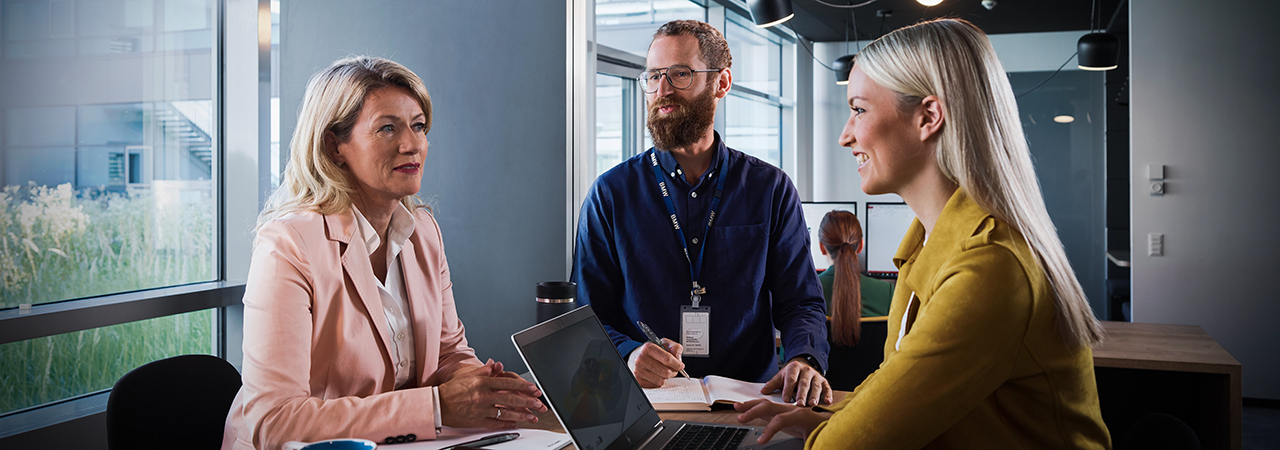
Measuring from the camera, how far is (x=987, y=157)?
103cm

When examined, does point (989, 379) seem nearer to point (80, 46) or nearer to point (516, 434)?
point (516, 434)

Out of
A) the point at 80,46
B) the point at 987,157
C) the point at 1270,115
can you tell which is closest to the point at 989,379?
the point at 987,157

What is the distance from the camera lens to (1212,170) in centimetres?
518

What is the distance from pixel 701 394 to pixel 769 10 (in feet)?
11.5

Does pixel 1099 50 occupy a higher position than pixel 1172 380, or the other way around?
pixel 1099 50

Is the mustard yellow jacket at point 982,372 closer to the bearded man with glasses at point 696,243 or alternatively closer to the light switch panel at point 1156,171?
the bearded man with glasses at point 696,243

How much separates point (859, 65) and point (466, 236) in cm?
208

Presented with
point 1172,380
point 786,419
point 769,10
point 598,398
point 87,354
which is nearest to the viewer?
point 786,419

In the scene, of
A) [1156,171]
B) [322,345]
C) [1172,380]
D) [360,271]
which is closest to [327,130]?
[360,271]

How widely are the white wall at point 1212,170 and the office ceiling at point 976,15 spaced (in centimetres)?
119

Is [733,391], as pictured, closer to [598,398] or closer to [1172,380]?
[598,398]

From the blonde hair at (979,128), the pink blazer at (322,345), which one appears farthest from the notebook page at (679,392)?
the blonde hair at (979,128)

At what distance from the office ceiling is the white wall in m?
1.19

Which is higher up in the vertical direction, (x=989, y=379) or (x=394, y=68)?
(x=394, y=68)
